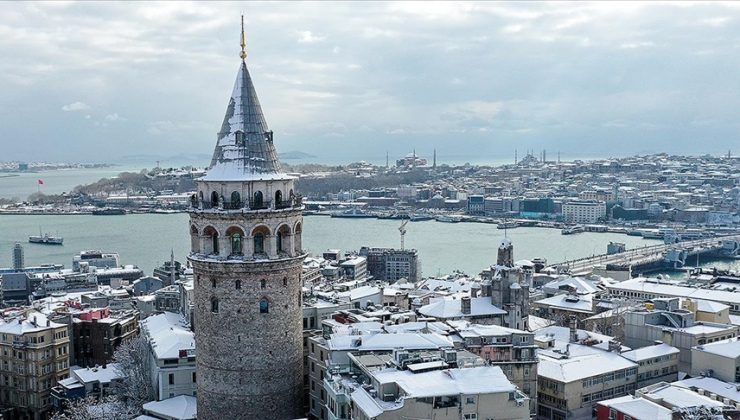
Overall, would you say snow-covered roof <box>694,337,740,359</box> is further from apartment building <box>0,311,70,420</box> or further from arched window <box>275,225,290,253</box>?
apartment building <box>0,311,70,420</box>

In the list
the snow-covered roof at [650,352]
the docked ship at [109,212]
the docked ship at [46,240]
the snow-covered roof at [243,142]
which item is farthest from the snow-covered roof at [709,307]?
the docked ship at [109,212]

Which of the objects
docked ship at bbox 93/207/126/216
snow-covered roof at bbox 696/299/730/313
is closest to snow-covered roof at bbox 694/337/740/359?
snow-covered roof at bbox 696/299/730/313

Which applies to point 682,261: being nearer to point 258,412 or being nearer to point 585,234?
point 585,234

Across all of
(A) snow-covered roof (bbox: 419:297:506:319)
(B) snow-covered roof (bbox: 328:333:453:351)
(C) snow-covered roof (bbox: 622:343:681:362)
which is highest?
(B) snow-covered roof (bbox: 328:333:453:351)

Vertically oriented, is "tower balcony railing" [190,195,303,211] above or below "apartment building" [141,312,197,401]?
above

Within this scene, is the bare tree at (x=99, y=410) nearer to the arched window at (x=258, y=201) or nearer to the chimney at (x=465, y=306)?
the arched window at (x=258, y=201)

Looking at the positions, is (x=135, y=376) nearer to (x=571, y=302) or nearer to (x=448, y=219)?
(x=571, y=302)
